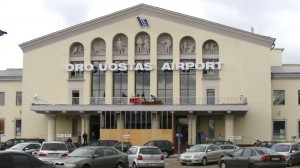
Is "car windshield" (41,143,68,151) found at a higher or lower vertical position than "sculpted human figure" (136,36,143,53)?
lower

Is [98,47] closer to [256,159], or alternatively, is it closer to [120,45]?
[120,45]

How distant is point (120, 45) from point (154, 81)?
561cm

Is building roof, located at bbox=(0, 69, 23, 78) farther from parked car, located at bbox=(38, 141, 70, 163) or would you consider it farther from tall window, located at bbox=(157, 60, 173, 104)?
parked car, located at bbox=(38, 141, 70, 163)

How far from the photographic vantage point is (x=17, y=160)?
53.0 feet

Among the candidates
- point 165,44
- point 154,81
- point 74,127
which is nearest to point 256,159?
point 154,81

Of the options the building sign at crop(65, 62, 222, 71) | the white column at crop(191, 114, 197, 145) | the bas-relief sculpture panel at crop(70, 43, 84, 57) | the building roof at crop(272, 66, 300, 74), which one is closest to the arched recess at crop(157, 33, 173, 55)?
the building sign at crop(65, 62, 222, 71)

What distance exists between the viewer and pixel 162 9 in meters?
55.5

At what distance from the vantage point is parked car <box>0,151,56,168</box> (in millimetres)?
15781

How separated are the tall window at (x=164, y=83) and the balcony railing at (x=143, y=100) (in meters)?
0.48

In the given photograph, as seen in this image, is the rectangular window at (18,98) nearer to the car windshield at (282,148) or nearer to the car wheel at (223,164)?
the car windshield at (282,148)

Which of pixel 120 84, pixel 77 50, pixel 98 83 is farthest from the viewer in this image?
pixel 77 50

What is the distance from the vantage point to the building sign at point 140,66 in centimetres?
5494

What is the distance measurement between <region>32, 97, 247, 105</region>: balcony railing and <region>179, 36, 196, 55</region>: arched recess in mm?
4994

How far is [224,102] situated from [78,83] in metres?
15.9
